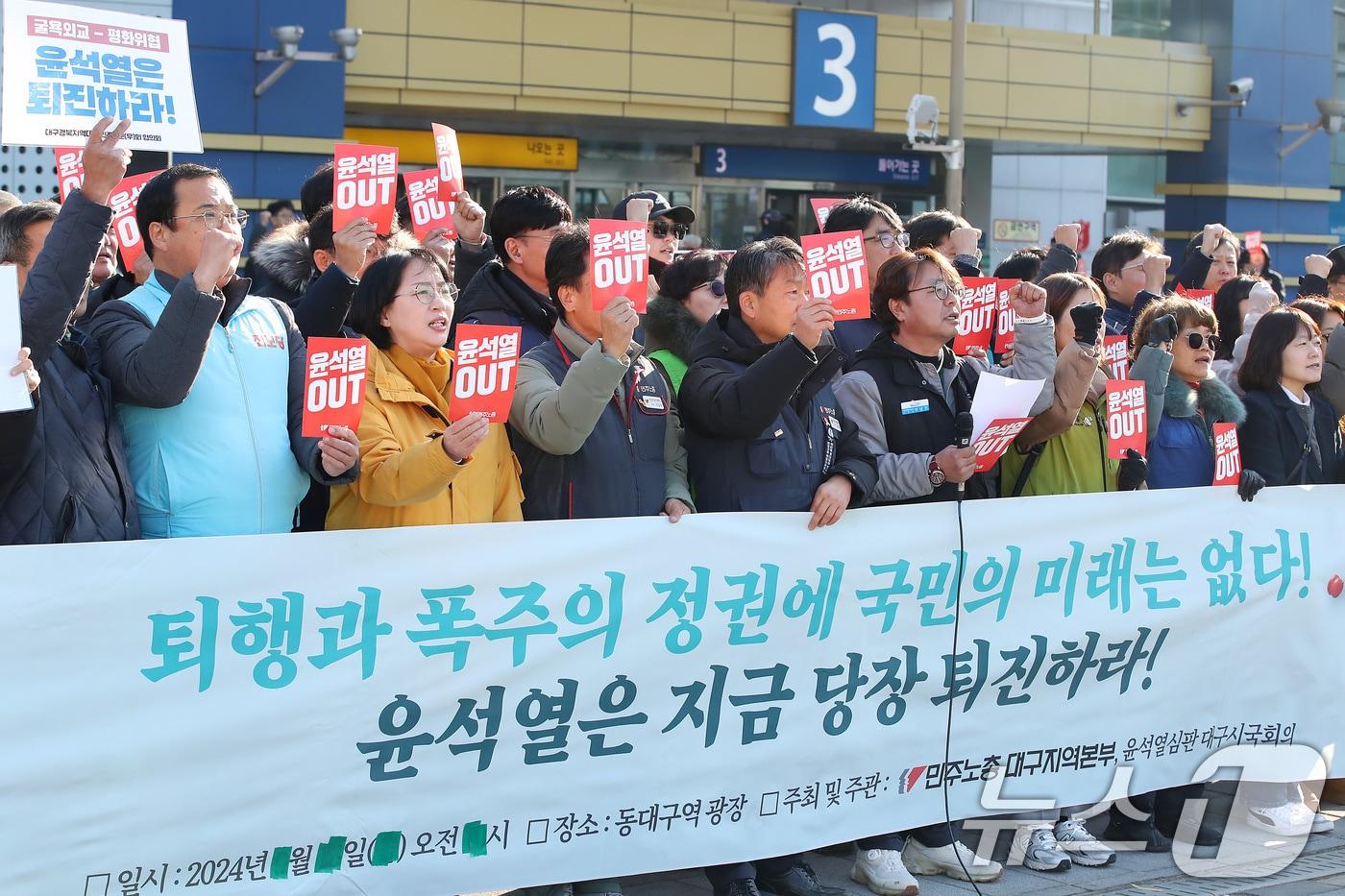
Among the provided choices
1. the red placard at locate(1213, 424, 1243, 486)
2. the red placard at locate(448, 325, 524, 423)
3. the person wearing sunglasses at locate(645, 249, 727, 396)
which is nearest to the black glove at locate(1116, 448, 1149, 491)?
the red placard at locate(1213, 424, 1243, 486)

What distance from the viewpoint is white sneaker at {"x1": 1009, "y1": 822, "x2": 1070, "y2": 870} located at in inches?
202

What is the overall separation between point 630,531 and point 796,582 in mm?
569

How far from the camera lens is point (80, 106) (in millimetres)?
5594

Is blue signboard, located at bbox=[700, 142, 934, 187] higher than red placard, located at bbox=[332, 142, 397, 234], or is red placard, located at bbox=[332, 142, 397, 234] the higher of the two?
blue signboard, located at bbox=[700, 142, 934, 187]

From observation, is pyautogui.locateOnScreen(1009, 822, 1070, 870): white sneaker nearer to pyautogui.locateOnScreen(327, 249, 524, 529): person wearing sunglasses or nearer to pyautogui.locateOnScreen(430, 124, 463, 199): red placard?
pyautogui.locateOnScreen(327, 249, 524, 529): person wearing sunglasses

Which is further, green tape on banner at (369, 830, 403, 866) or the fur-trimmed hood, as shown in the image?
the fur-trimmed hood

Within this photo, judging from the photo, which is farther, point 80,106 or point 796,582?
point 80,106

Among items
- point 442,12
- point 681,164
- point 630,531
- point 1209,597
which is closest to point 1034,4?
point 681,164

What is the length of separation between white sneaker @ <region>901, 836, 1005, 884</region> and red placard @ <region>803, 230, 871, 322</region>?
5.77 ft

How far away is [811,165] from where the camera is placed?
2267 centimetres

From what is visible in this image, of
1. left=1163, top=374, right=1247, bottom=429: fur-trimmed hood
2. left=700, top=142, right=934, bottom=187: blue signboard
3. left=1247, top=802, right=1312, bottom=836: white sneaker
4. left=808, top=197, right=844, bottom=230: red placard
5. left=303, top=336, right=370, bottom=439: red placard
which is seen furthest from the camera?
left=700, top=142, right=934, bottom=187: blue signboard

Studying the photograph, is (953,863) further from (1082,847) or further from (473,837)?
(473,837)

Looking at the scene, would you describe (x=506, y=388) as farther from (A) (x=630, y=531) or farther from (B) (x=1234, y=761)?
(B) (x=1234, y=761)

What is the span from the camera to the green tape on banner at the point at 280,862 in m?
3.88
